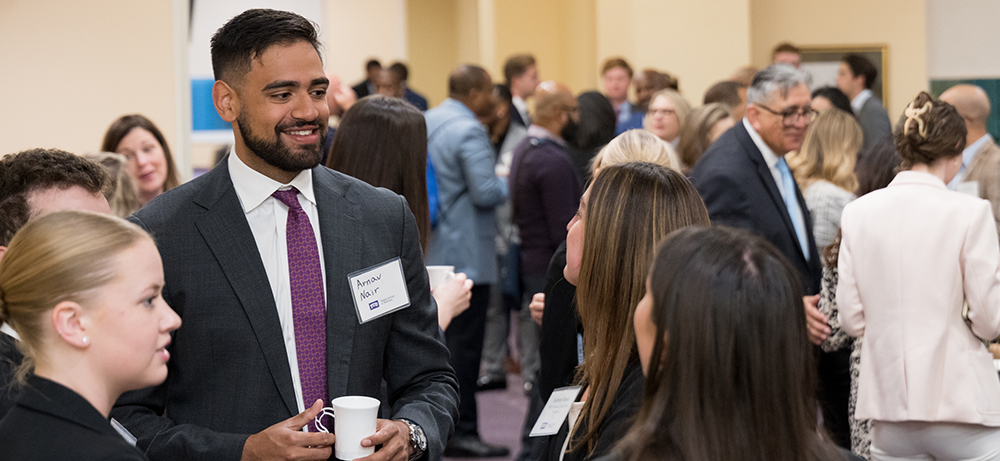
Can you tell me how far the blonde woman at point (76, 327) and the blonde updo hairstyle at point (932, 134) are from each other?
2.18m

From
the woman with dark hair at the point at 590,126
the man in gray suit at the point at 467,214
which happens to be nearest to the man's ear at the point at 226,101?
the man in gray suit at the point at 467,214

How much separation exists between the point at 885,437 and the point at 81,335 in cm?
220

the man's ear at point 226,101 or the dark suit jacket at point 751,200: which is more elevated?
the man's ear at point 226,101

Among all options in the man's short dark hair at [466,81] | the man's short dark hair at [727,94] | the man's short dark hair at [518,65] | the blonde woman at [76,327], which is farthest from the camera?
the man's short dark hair at [518,65]

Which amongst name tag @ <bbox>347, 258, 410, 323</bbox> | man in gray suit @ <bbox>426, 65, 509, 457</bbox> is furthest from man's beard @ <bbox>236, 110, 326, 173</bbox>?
man in gray suit @ <bbox>426, 65, 509, 457</bbox>

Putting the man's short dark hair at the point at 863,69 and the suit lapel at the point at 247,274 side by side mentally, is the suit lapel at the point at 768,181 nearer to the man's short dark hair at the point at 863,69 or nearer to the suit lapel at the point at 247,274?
the suit lapel at the point at 247,274

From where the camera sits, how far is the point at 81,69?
3459 mm

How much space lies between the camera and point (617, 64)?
756 centimetres

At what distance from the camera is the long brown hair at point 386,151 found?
294 cm

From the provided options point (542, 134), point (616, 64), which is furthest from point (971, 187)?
point (616, 64)

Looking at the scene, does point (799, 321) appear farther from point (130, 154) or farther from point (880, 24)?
point (880, 24)

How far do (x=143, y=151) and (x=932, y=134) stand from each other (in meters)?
2.80

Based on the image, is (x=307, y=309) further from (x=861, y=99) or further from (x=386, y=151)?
(x=861, y=99)

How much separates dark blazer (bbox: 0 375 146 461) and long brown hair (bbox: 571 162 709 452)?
31.4 inches
